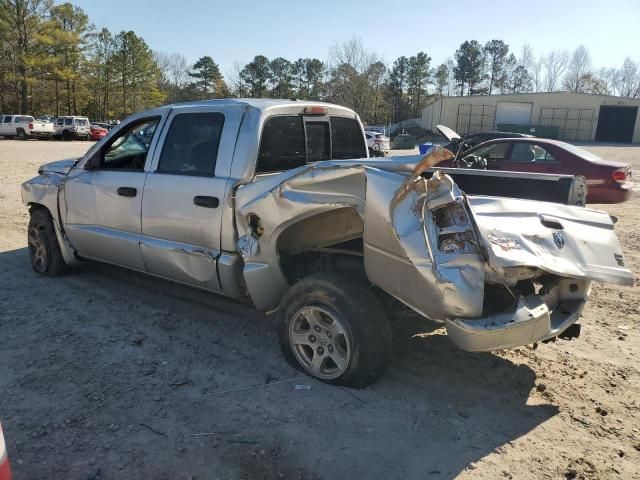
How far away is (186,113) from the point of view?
15.0ft

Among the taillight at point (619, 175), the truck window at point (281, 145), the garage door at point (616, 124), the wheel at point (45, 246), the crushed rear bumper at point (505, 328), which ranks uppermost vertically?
the garage door at point (616, 124)

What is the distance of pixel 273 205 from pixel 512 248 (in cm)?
164

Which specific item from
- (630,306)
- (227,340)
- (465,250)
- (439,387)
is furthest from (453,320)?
(630,306)

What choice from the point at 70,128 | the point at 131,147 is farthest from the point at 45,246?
the point at 70,128

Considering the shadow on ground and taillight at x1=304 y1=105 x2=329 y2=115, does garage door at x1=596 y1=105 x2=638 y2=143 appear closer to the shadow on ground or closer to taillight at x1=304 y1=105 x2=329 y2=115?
taillight at x1=304 y1=105 x2=329 y2=115

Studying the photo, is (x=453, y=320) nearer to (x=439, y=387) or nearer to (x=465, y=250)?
(x=465, y=250)

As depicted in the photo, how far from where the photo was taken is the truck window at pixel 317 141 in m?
4.68

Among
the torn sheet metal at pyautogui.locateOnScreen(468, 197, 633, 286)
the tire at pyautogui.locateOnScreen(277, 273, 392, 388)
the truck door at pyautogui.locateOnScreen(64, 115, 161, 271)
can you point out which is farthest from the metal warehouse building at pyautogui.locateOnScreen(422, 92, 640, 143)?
the tire at pyautogui.locateOnScreen(277, 273, 392, 388)

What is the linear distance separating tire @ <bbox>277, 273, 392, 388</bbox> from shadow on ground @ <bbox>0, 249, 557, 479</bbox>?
0.14m

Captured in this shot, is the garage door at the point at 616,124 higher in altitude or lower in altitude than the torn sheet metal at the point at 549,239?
higher

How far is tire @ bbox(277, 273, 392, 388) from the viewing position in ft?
11.1

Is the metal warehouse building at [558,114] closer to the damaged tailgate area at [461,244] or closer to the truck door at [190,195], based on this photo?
the truck door at [190,195]

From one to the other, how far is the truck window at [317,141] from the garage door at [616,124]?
187 ft

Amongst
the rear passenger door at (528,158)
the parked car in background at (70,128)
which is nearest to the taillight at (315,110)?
the rear passenger door at (528,158)
